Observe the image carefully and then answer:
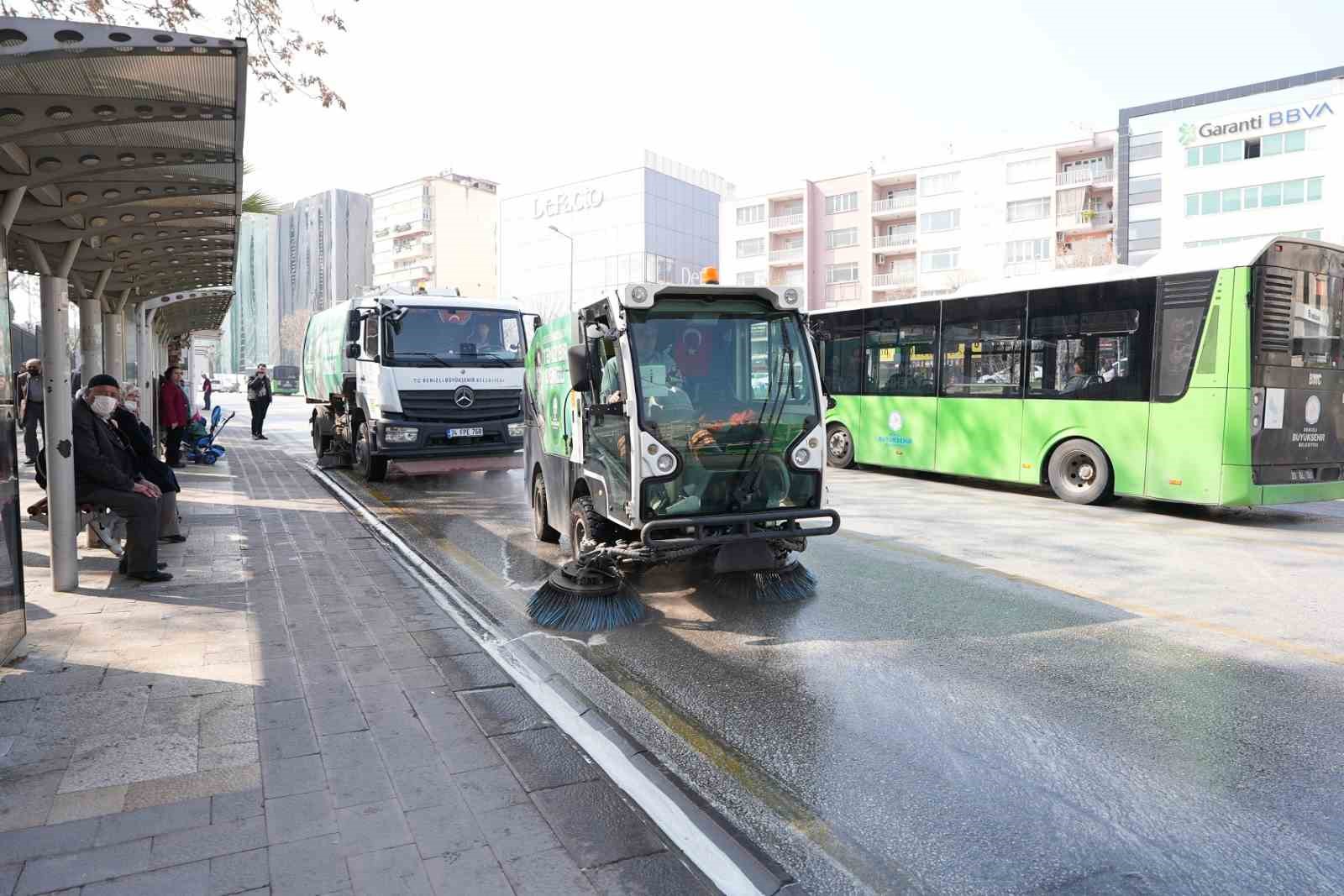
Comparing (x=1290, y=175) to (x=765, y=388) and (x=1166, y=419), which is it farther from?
(x=765, y=388)

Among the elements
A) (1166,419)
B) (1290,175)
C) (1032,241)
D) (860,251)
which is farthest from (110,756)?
(860,251)

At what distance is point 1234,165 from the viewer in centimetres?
4716

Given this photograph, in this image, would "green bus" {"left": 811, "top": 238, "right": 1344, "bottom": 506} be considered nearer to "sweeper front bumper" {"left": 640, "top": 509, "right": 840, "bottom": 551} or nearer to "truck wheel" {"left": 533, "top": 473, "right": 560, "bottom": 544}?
"sweeper front bumper" {"left": 640, "top": 509, "right": 840, "bottom": 551}

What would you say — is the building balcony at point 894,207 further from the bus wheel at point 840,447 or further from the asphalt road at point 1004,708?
the asphalt road at point 1004,708

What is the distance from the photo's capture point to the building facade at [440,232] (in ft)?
334

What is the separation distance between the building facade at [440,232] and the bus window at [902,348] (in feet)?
290

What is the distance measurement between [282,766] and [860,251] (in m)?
65.9

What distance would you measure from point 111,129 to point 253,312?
172277 mm

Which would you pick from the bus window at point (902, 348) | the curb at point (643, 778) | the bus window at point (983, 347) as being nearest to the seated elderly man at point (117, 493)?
the curb at point (643, 778)

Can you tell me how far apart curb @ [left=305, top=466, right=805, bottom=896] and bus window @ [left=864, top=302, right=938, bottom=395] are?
10.2 meters

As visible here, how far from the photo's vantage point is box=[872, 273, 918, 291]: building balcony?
6356 centimetres

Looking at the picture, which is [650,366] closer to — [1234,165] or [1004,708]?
[1004,708]

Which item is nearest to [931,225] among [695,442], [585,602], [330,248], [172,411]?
[172,411]

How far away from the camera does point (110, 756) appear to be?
389cm
